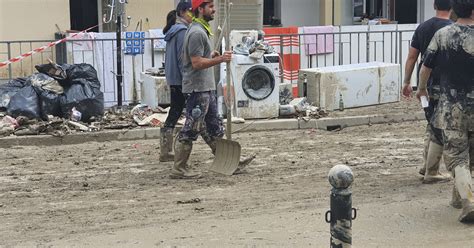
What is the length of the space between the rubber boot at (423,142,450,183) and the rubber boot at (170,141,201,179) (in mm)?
2423

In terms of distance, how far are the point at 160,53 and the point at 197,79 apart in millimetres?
5573

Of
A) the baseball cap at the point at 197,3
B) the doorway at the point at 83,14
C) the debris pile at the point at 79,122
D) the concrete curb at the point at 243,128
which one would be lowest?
the concrete curb at the point at 243,128

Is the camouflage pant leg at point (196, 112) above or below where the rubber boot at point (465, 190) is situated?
above

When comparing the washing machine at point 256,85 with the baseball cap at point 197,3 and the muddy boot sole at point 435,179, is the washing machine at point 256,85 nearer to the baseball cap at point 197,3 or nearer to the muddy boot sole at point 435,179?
the baseball cap at point 197,3

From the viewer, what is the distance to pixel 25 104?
10.7 m

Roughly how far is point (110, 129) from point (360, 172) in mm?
4228

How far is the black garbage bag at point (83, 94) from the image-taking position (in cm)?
1084

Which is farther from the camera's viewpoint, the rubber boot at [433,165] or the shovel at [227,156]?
the shovel at [227,156]

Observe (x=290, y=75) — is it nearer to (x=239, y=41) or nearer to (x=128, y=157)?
(x=239, y=41)

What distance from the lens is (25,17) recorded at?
15.0 m

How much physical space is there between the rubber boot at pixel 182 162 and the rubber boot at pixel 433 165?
242 cm

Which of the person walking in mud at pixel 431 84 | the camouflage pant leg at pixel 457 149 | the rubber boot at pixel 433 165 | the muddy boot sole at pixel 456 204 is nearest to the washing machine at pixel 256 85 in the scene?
the person walking in mud at pixel 431 84

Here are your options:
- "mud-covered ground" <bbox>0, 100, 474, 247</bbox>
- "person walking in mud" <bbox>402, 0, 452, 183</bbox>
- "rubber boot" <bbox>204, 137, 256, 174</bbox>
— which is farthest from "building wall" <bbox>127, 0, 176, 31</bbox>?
"person walking in mud" <bbox>402, 0, 452, 183</bbox>

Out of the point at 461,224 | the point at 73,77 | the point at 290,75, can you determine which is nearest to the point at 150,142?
the point at 73,77
